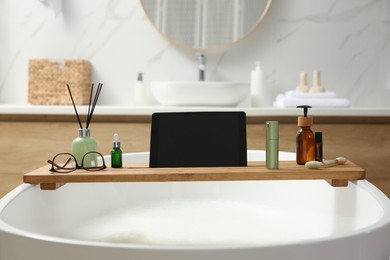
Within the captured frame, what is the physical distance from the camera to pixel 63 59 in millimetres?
2965

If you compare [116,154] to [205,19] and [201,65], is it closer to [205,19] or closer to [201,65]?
[201,65]

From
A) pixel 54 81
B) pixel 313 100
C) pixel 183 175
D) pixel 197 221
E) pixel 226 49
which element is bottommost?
pixel 197 221

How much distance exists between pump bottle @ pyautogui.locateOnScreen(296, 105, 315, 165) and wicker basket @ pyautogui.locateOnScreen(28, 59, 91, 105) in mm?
1541

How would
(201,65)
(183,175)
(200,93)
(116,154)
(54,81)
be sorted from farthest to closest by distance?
(201,65) → (54,81) → (200,93) → (116,154) → (183,175)

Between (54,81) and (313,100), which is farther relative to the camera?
(54,81)

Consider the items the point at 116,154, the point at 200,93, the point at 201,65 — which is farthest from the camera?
the point at 201,65

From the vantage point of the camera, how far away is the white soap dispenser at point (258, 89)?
280 cm

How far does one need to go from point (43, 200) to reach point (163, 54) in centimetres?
174

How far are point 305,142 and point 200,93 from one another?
1064mm

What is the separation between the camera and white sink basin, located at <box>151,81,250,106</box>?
252cm

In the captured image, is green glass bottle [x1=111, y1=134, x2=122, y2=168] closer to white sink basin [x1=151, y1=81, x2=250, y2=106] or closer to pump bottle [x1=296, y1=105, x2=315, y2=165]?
pump bottle [x1=296, y1=105, x2=315, y2=165]

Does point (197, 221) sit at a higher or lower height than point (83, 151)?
lower

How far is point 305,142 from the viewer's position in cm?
152

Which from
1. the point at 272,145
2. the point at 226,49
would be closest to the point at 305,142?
the point at 272,145
